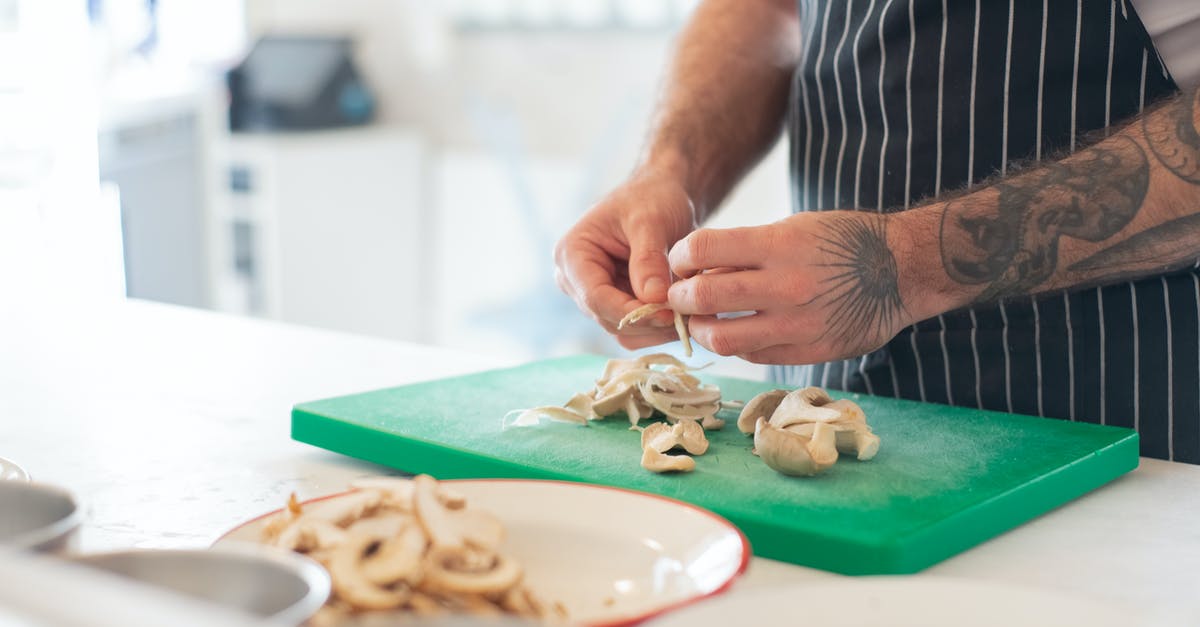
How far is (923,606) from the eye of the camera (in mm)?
580

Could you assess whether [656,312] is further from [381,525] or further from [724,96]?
[381,525]

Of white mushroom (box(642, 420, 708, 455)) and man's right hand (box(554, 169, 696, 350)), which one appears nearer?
white mushroom (box(642, 420, 708, 455))

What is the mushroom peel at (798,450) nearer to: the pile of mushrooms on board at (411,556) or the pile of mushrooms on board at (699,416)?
the pile of mushrooms on board at (699,416)

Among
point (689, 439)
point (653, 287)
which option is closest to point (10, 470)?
point (689, 439)

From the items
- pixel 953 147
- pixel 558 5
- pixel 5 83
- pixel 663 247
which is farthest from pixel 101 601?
pixel 558 5

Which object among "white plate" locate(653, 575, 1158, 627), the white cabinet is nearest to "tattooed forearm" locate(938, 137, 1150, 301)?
"white plate" locate(653, 575, 1158, 627)

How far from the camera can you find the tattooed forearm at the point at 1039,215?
3.82 ft

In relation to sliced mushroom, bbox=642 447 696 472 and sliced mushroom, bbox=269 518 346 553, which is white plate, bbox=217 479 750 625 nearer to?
sliced mushroom, bbox=269 518 346 553

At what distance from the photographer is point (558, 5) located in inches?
182

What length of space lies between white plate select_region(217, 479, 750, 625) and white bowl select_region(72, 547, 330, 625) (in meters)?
0.18

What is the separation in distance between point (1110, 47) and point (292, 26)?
14.7ft

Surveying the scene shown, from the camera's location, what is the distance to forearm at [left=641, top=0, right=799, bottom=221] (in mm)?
1617

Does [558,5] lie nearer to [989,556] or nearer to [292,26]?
[292,26]

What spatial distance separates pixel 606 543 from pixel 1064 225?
2.04 feet
